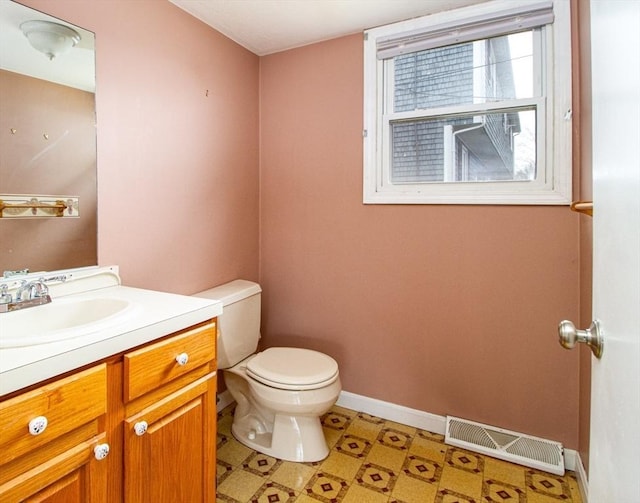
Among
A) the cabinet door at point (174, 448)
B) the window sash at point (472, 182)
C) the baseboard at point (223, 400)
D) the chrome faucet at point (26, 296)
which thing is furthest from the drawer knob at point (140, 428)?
the window sash at point (472, 182)

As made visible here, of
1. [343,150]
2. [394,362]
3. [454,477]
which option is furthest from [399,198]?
[454,477]

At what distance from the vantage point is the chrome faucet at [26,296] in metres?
1.11

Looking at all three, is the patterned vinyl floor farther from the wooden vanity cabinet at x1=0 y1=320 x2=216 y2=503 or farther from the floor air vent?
the wooden vanity cabinet at x1=0 y1=320 x2=216 y2=503

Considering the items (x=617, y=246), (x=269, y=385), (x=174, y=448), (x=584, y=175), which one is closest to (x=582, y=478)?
(x=584, y=175)

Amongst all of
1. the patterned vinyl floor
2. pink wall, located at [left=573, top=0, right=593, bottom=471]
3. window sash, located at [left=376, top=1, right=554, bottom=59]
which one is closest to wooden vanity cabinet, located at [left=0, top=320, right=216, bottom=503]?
the patterned vinyl floor

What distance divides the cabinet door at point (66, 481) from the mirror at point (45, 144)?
0.74 m

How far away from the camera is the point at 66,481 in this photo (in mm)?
835

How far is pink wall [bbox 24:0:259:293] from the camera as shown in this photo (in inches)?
59.2

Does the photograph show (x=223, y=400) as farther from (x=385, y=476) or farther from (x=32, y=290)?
(x=32, y=290)

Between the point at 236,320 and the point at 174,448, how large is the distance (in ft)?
2.71

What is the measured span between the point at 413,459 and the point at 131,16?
7.69ft

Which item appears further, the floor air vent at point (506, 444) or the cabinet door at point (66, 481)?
the floor air vent at point (506, 444)

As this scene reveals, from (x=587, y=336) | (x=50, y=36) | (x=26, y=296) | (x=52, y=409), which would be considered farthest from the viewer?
(x=50, y=36)

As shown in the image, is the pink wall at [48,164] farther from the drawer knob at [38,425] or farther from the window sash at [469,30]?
the window sash at [469,30]
